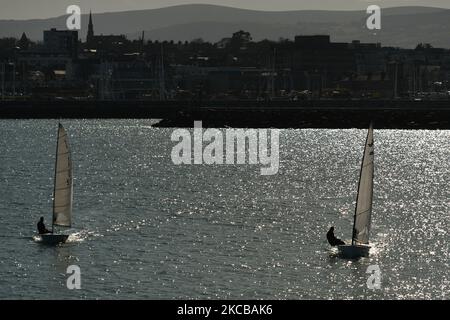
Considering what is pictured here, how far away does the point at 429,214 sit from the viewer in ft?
216

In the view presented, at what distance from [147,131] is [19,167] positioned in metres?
70.1

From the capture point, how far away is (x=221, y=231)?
57.4 m

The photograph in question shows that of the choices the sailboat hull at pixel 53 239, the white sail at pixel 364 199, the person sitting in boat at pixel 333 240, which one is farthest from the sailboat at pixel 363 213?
the sailboat hull at pixel 53 239

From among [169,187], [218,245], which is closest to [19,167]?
[169,187]

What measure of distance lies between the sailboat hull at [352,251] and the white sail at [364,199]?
0.66 metres

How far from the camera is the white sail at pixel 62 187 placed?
5538 cm

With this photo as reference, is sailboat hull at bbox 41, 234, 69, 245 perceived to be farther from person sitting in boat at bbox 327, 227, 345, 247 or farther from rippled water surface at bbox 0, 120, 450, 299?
person sitting in boat at bbox 327, 227, 345, 247

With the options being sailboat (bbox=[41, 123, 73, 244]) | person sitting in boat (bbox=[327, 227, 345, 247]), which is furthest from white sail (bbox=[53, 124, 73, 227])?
person sitting in boat (bbox=[327, 227, 345, 247])

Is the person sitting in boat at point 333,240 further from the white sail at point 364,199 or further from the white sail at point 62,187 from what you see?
the white sail at point 62,187

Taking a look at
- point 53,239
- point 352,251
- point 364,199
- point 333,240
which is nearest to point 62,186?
point 53,239

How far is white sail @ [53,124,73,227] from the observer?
5538cm

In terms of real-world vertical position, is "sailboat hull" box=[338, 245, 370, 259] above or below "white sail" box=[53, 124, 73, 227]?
below

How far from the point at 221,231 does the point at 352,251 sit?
8460 mm

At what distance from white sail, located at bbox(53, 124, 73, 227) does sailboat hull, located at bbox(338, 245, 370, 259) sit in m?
11.4
